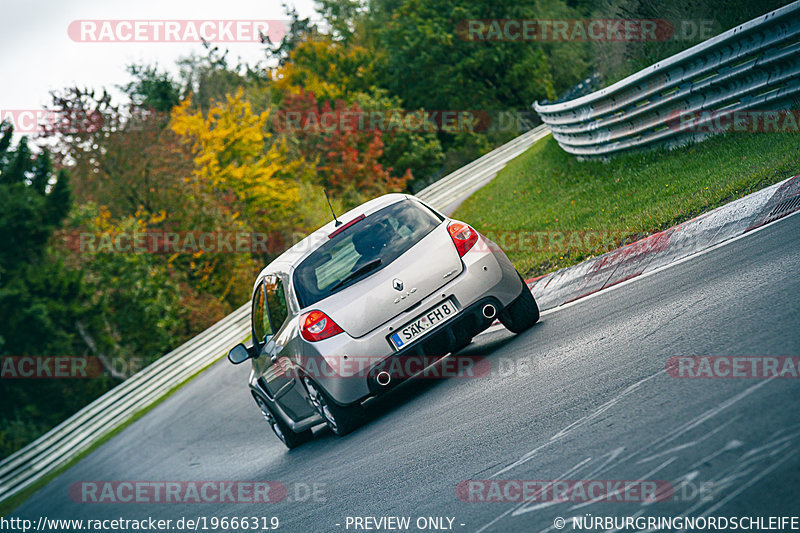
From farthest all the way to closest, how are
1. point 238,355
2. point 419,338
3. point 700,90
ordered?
point 700,90 → point 238,355 → point 419,338

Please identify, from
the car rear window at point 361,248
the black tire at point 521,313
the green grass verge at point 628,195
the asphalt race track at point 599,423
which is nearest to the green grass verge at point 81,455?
the asphalt race track at point 599,423

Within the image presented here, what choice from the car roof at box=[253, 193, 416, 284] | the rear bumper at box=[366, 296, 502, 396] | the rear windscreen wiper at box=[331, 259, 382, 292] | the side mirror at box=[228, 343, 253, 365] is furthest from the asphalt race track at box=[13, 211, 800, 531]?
the car roof at box=[253, 193, 416, 284]

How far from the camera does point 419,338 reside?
720cm

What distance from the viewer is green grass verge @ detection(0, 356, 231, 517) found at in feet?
65.6

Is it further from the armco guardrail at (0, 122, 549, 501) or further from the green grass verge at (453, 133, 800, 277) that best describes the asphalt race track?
the armco guardrail at (0, 122, 549, 501)

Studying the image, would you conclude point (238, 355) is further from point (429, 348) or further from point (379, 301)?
point (429, 348)

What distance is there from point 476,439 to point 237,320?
72.0 feet

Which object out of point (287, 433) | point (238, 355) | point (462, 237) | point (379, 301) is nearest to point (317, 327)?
point (379, 301)

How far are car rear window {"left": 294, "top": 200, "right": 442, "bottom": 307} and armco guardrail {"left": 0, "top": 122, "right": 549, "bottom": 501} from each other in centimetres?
1814

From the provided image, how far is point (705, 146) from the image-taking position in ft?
37.8

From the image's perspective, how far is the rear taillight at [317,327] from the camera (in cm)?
715

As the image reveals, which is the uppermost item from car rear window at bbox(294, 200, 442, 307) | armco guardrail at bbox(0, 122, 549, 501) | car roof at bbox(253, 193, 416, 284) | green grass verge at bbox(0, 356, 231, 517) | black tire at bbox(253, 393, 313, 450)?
car roof at bbox(253, 193, 416, 284)

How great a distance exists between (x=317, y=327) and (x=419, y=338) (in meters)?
0.89

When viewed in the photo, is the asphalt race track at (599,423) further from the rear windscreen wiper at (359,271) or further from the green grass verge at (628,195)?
the green grass verge at (628,195)
